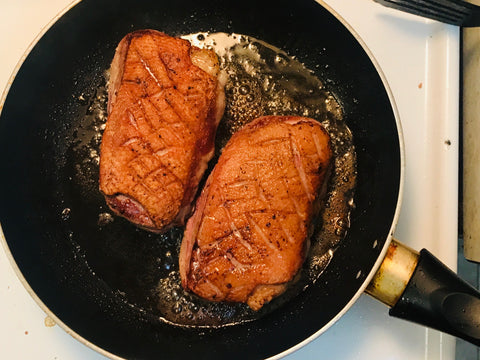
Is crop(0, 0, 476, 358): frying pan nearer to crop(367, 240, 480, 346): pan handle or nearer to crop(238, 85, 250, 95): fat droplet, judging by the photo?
crop(367, 240, 480, 346): pan handle

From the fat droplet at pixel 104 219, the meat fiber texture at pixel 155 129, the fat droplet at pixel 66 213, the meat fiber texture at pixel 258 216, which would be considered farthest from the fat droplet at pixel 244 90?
the fat droplet at pixel 66 213

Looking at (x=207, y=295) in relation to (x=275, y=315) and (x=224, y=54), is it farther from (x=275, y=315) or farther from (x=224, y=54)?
(x=224, y=54)

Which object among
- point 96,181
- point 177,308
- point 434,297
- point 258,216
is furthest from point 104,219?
point 434,297

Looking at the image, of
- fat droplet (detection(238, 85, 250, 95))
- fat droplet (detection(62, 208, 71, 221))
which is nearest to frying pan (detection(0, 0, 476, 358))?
fat droplet (detection(62, 208, 71, 221))

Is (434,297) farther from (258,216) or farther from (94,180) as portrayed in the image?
Answer: (94,180)

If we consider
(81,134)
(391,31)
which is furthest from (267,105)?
(81,134)
